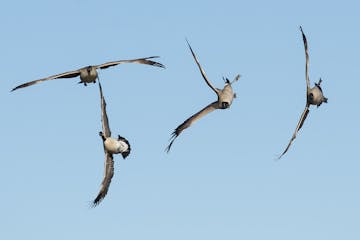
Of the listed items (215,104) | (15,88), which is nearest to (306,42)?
(215,104)

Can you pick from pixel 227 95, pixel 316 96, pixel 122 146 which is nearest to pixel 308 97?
pixel 316 96

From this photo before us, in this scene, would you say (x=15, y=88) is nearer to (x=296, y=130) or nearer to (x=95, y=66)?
(x=95, y=66)

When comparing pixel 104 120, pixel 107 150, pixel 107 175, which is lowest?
pixel 107 175

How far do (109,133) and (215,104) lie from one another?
28.2 feet

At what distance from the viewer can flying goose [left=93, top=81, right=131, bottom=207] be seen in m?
59.8

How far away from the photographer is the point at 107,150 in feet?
197

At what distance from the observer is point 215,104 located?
55.3 m

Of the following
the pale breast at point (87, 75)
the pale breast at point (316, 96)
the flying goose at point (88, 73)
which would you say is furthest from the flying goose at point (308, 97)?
the pale breast at point (87, 75)

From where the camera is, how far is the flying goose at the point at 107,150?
59.8 m

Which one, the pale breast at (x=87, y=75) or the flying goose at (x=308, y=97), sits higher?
the pale breast at (x=87, y=75)

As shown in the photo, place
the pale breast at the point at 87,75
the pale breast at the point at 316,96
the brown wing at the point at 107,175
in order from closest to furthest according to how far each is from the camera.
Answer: the pale breast at the point at 87,75 → the pale breast at the point at 316,96 → the brown wing at the point at 107,175

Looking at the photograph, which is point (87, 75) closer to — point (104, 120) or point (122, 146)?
point (104, 120)

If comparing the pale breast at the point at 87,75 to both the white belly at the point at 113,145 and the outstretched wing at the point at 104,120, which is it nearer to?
the outstretched wing at the point at 104,120

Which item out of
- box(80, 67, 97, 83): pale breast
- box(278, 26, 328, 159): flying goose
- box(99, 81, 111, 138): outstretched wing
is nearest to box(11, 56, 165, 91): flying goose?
box(80, 67, 97, 83): pale breast
